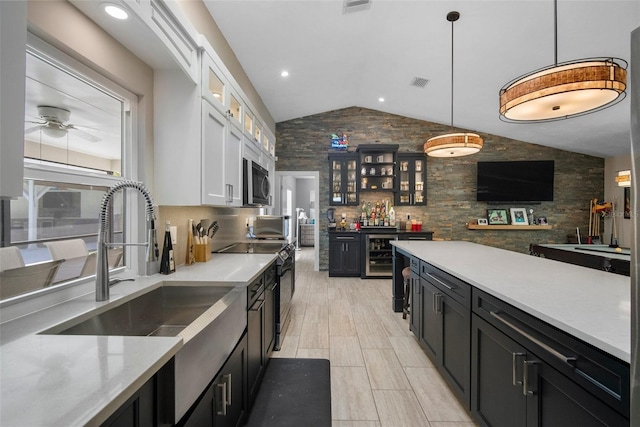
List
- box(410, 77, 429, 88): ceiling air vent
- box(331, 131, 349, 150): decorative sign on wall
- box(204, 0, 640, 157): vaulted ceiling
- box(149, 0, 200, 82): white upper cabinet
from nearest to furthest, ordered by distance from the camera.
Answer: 1. box(149, 0, 200, 82): white upper cabinet
2. box(204, 0, 640, 157): vaulted ceiling
3. box(410, 77, 429, 88): ceiling air vent
4. box(331, 131, 349, 150): decorative sign on wall

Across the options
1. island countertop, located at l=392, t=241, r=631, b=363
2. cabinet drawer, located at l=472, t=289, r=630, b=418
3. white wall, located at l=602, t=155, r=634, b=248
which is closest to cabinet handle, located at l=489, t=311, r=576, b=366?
cabinet drawer, located at l=472, t=289, r=630, b=418

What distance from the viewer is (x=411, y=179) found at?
5.86m

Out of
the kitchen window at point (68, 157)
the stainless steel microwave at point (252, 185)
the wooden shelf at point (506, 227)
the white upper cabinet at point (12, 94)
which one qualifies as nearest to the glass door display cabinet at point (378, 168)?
the wooden shelf at point (506, 227)

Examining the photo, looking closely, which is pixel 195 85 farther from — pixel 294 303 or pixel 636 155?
pixel 294 303

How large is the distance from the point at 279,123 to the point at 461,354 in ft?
18.0

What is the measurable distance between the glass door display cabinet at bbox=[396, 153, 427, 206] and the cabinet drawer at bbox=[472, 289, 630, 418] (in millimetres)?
4639

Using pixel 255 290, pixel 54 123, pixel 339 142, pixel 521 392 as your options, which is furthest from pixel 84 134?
pixel 339 142

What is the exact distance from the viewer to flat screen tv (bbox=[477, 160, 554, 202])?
19.0ft

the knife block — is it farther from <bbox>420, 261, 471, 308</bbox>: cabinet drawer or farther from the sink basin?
<bbox>420, 261, 471, 308</bbox>: cabinet drawer

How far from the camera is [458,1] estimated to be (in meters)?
2.80

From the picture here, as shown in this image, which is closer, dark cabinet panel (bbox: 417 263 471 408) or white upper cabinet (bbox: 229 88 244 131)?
dark cabinet panel (bbox: 417 263 471 408)

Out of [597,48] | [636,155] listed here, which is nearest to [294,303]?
[636,155]

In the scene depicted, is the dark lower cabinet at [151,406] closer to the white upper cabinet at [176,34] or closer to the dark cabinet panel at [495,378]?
the dark cabinet panel at [495,378]

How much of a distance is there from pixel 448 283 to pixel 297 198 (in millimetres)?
9002
